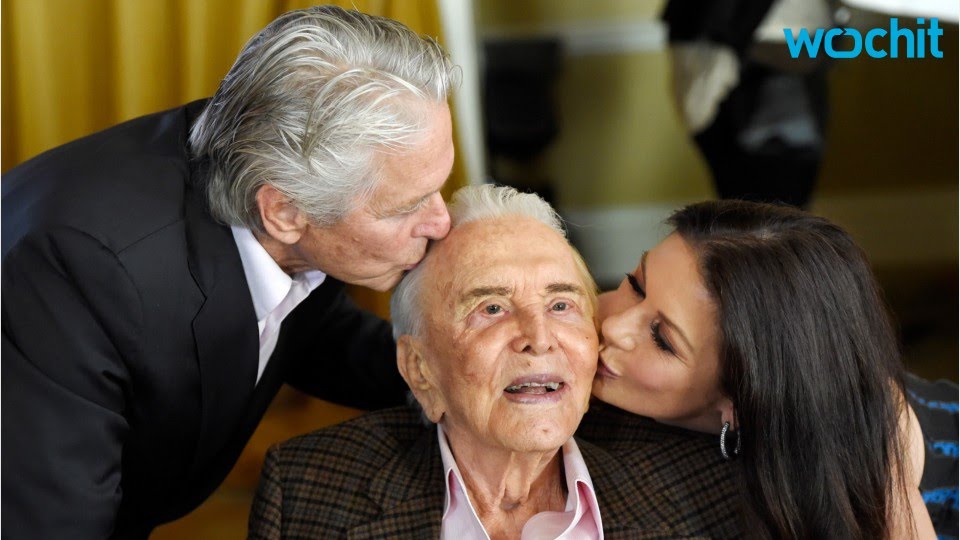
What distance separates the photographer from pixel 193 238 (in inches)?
70.5

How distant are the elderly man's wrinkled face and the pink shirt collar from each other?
0.28 feet

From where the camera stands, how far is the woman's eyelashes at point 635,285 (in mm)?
1951

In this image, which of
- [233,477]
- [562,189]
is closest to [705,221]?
[233,477]

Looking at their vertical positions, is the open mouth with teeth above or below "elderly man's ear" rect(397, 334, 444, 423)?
above

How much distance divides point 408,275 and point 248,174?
34cm

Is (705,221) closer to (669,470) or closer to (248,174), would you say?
(669,470)

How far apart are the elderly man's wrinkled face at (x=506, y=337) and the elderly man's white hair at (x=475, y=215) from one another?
18mm

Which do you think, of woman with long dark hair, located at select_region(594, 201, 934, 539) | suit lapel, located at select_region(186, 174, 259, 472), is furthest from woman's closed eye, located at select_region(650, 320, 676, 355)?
suit lapel, located at select_region(186, 174, 259, 472)

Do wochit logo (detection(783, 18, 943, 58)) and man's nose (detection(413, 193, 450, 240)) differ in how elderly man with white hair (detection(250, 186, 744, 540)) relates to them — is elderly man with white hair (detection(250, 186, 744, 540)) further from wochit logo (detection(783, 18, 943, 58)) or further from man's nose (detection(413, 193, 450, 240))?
wochit logo (detection(783, 18, 943, 58))

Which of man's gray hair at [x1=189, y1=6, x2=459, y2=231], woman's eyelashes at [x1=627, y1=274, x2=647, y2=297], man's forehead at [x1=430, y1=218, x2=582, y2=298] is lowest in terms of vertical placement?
woman's eyelashes at [x1=627, y1=274, x2=647, y2=297]

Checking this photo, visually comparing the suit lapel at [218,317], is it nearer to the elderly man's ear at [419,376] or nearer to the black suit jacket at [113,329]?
the black suit jacket at [113,329]

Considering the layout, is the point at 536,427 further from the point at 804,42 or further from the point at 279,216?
the point at 804,42

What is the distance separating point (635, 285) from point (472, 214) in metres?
0.31

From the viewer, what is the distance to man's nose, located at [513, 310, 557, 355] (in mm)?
1789
